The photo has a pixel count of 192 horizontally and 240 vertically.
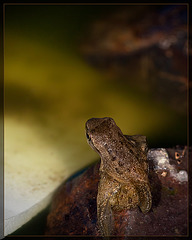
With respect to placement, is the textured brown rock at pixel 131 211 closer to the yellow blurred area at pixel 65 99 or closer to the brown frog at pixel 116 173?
the brown frog at pixel 116 173

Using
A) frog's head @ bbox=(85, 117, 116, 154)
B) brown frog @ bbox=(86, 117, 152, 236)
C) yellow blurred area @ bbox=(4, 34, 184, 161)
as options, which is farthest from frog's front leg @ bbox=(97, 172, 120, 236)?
yellow blurred area @ bbox=(4, 34, 184, 161)

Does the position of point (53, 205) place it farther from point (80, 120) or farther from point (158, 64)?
point (158, 64)

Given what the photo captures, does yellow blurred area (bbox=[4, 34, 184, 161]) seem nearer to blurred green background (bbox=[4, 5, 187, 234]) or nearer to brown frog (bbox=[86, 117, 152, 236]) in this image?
blurred green background (bbox=[4, 5, 187, 234])

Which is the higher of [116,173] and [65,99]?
[65,99]

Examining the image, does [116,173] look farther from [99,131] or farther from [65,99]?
[65,99]

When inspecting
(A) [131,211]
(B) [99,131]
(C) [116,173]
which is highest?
(B) [99,131]

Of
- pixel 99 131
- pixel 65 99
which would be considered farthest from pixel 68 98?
pixel 99 131

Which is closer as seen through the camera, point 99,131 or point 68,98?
point 99,131
